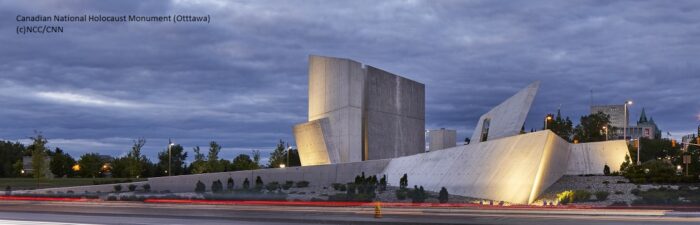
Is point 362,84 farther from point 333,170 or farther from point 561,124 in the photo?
point 561,124

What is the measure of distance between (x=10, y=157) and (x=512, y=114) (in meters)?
93.0

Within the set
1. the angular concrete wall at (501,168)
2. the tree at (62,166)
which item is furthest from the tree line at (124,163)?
the angular concrete wall at (501,168)

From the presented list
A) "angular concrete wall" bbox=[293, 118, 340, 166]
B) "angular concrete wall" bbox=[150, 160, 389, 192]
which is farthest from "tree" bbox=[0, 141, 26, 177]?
"angular concrete wall" bbox=[150, 160, 389, 192]

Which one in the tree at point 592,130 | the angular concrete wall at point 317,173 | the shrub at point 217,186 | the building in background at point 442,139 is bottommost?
the shrub at point 217,186

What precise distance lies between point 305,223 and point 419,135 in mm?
48150

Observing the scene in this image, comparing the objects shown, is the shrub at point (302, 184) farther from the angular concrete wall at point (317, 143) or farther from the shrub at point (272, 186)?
the angular concrete wall at point (317, 143)

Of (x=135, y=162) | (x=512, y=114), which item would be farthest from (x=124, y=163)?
(x=512, y=114)

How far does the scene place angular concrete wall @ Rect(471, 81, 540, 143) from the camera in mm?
36500

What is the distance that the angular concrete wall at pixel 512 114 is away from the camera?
36.5 metres

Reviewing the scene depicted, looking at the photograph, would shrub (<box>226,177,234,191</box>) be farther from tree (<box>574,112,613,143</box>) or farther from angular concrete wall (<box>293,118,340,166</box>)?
tree (<box>574,112,613,143</box>)

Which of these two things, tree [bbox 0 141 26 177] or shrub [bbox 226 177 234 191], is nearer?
shrub [bbox 226 177 234 191]

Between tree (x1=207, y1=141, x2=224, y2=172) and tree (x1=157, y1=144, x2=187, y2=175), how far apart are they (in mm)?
26130

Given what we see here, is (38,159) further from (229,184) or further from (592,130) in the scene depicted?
(592,130)

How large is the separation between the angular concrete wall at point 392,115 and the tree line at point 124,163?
47.8ft
